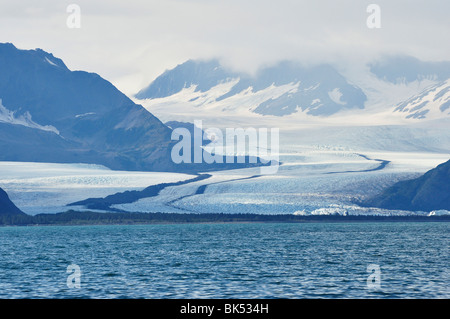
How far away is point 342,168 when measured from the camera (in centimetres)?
17038

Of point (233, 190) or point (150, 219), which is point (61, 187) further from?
point (233, 190)

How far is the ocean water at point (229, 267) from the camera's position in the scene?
162ft

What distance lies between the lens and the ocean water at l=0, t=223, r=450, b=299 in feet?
162

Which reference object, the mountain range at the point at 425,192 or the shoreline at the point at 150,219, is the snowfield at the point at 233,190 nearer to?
the shoreline at the point at 150,219

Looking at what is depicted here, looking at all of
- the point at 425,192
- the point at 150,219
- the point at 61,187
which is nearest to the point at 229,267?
the point at 150,219

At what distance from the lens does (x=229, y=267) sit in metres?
62.6

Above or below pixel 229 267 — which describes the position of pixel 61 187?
above

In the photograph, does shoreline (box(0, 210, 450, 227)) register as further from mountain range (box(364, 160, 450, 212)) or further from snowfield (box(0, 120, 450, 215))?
mountain range (box(364, 160, 450, 212))

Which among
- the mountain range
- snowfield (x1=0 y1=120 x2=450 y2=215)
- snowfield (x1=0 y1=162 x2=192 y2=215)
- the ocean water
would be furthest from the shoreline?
the ocean water

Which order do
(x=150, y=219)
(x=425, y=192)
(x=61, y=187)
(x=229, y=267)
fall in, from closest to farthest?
(x=229, y=267) → (x=150, y=219) → (x=61, y=187) → (x=425, y=192)

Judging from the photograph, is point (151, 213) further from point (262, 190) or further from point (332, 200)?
point (332, 200)

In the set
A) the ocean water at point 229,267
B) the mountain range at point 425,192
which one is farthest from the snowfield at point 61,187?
the ocean water at point 229,267

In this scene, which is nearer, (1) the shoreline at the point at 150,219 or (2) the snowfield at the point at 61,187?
(1) the shoreline at the point at 150,219
